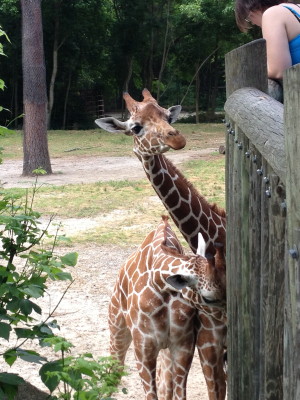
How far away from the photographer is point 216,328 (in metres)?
3.71

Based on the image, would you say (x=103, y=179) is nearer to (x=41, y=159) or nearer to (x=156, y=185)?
(x=41, y=159)

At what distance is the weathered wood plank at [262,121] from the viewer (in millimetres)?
1799

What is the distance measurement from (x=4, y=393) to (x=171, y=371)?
139cm

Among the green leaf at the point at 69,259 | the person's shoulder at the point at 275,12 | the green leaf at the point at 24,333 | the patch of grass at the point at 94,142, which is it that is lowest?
the patch of grass at the point at 94,142

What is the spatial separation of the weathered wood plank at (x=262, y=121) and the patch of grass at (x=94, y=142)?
15.3m

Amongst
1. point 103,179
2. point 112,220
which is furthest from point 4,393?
point 103,179

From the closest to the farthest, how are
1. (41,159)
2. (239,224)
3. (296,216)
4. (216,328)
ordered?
(296,216)
(239,224)
(216,328)
(41,159)

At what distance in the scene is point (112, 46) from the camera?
30.6 meters

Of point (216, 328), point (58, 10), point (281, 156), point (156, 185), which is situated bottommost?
point (216, 328)

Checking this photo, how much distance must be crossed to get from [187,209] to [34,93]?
11221 mm

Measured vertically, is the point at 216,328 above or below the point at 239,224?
below

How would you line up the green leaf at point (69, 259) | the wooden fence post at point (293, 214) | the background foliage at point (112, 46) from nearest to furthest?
the wooden fence post at point (293, 214), the green leaf at point (69, 259), the background foliage at point (112, 46)

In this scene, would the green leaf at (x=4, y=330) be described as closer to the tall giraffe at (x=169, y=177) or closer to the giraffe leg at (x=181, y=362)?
the giraffe leg at (x=181, y=362)

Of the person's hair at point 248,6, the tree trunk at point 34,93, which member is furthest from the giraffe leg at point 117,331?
the tree trunk at point 34,93
